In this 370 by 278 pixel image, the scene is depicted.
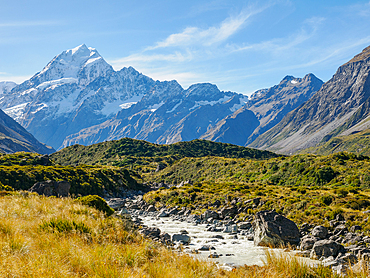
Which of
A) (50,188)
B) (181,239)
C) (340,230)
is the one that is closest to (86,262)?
(181,239)

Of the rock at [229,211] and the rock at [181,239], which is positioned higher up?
Result: the rock at [181,239]

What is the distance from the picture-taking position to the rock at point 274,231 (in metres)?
18.3

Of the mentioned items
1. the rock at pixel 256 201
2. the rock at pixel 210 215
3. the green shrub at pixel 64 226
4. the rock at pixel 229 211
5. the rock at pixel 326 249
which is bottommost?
the rock at pixel 210 215

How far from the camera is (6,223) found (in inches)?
318

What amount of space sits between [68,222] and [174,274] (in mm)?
5862

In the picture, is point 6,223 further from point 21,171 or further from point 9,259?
point 21,171

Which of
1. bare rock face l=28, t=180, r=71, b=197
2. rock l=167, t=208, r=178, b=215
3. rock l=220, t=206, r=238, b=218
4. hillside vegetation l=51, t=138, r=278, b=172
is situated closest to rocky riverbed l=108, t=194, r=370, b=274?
rock l=220, t=206, r=238, b=218

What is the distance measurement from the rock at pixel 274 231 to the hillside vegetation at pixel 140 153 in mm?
→ 99711

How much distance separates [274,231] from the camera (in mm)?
18703

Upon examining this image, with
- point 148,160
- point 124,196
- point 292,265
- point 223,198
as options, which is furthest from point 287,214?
point 148,160

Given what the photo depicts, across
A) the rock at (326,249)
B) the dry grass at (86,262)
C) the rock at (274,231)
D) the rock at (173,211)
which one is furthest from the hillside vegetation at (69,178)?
the rock at (326,249)

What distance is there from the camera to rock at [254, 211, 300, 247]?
18328 mm

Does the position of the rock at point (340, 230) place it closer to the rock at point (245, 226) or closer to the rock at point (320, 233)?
the rock at point (320, 233)

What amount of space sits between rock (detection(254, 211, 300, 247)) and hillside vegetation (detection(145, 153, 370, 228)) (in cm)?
574
